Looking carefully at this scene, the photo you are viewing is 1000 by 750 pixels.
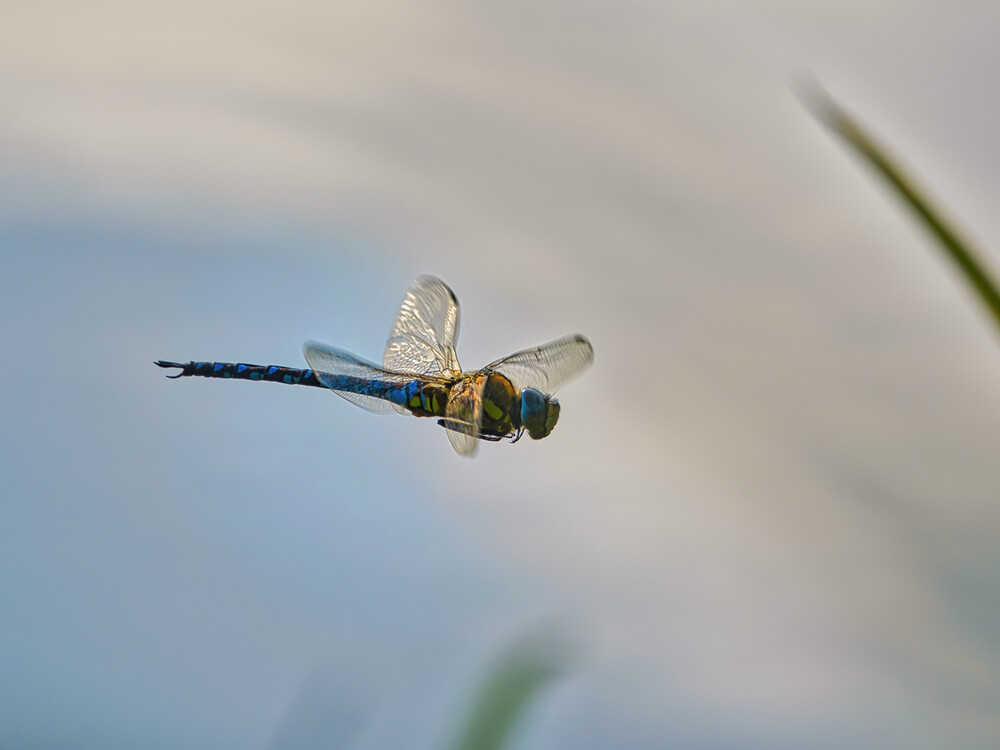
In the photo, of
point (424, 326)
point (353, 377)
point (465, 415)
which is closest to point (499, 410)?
point (465, 415)

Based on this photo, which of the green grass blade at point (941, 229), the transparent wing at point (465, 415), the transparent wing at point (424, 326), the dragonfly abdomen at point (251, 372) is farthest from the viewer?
the transparent wing at point (424, 326)

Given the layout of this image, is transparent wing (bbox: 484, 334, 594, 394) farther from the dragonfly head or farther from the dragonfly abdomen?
the dragonfly abdomen

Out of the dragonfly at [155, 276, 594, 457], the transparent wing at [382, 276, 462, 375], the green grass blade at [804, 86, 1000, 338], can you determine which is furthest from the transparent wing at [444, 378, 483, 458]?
the green grass blade at [804, 86, 1000, 338]

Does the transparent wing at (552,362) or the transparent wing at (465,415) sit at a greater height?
the transparent wing at (552,362)

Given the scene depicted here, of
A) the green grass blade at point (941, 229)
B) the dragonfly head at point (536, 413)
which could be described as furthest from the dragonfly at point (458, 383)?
the green grass blade at point (941, 229)

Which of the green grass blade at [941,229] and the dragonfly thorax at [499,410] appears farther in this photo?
the dragonfly thorax at [499,410]

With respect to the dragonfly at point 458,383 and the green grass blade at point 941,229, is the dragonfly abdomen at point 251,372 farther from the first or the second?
the green grass blade at point 941,229

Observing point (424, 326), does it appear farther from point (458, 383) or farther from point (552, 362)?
point (552, 362)
